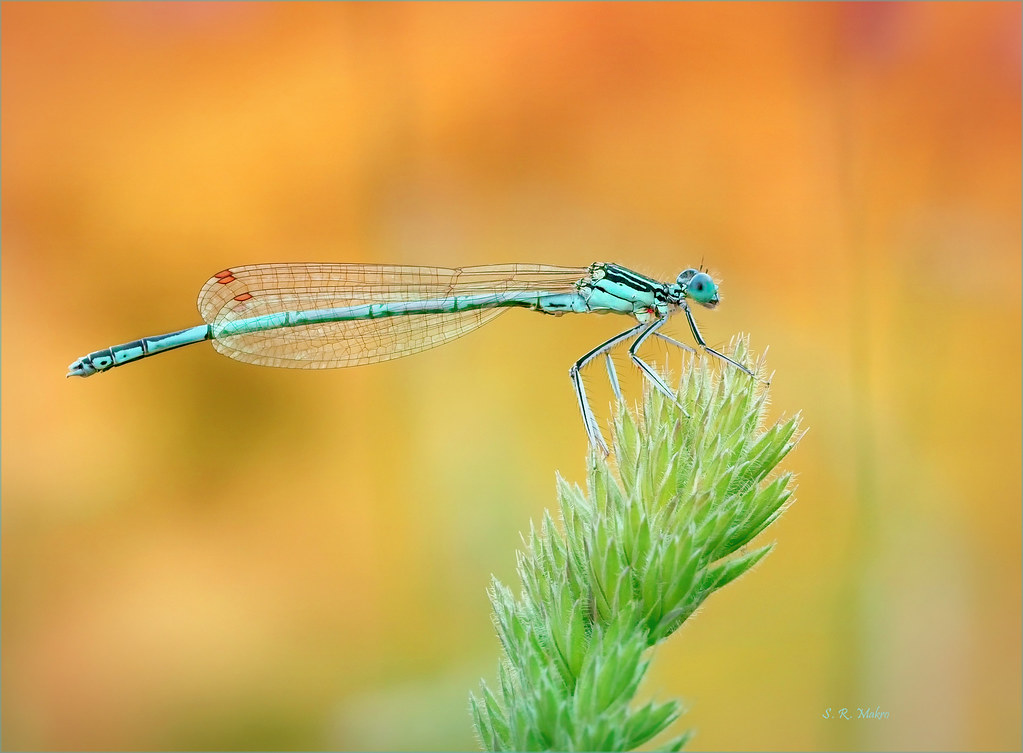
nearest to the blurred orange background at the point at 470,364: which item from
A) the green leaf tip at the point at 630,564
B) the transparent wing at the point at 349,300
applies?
the transparent wing at the point at 349,300

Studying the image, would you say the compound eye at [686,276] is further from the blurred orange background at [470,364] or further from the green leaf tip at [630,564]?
the green leaf tip at [630,564]

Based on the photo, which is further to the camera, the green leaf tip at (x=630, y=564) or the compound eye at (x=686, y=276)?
the compound eye at (x=686, y=276)

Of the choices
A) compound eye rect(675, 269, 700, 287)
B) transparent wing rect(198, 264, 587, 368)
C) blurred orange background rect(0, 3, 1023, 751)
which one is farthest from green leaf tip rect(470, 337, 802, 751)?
transparent wing rect(198, 264, 587, 368)

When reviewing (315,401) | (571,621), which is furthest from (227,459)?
(571,621)

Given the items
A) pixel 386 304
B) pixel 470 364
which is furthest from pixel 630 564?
pixel 386 304

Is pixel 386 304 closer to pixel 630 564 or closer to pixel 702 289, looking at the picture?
pixel 702 289

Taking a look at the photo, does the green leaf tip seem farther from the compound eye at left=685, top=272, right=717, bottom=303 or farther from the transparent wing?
the transparent wing
